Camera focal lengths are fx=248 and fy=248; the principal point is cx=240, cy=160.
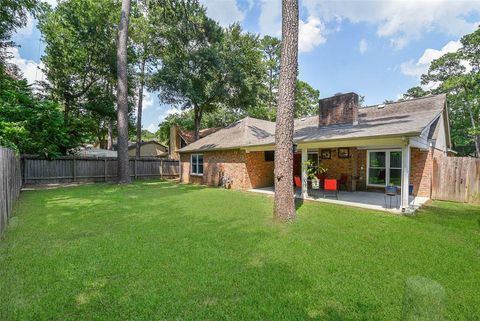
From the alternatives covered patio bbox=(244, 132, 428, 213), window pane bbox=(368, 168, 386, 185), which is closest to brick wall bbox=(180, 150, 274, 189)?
covered patio bbox=(244, 132, 428, 213)

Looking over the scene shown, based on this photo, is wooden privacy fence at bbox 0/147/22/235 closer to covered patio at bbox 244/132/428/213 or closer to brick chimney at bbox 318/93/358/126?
covered patio at bbox 244/132/428/213

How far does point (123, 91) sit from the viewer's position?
48.1 feet

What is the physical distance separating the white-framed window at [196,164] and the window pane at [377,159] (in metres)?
10.1

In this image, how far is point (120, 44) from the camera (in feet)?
47.1

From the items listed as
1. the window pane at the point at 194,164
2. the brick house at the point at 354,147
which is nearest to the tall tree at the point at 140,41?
the window pane at the point at 194,164

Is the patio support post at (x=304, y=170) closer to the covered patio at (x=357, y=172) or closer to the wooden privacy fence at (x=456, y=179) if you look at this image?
the covered patio at (x=357, y=172)

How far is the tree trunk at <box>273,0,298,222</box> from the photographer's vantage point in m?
6.45

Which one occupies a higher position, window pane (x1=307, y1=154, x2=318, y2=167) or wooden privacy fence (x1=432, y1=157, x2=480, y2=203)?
window pane (x1=307, y1=154, x2=318, y2=167)

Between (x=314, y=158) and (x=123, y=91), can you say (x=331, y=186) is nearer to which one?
(x=314, y=158)

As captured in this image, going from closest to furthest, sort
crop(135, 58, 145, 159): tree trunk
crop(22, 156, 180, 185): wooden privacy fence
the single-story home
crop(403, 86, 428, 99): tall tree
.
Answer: crop(22, 156, 180, 185): wooden privacy fence < crop(135, 58, 145, 159): tree trunk < the single-story home < crop(403, 86, 428, 99): tall tree

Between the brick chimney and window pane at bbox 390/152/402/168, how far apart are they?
2168mm

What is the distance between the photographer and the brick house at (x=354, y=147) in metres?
8.57

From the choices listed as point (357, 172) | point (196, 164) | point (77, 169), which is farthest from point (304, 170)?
point (77, 169)

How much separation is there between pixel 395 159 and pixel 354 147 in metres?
1.78
